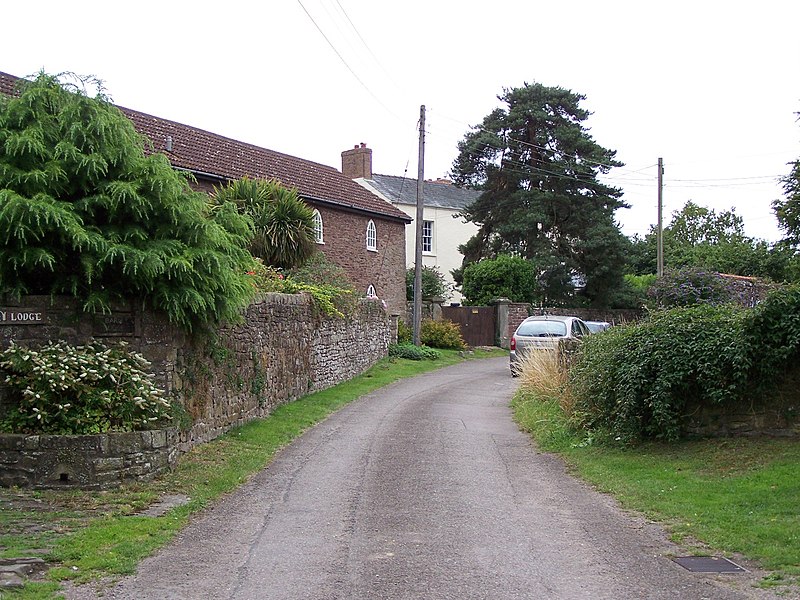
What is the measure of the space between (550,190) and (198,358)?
33714 millimetres

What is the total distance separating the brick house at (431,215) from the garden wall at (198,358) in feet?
94.8

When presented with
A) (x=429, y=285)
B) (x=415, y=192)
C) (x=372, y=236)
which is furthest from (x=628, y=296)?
(x=372, y=236)

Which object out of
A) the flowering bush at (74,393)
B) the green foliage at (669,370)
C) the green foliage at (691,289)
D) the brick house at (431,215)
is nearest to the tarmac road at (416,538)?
the green foliage at (669,370)

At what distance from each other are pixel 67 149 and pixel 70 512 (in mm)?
4415

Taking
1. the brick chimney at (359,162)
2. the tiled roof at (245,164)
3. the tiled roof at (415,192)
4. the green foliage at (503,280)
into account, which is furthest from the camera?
the tiled roof at (415,192)

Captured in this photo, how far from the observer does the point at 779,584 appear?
6.18m

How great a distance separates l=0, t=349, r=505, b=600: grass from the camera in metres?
6.64

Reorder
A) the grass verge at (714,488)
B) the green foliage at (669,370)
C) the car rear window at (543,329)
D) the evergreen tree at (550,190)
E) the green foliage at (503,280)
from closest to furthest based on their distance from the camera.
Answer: the grass verge at (714,488) < the green foliage at (669,370) < the car rear window at (543,329) < the green foliage at (503,280) < the evergreen tree at (550,190)

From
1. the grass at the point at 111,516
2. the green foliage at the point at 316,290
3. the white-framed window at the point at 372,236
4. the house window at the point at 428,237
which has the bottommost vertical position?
the grass at the point at 111,516

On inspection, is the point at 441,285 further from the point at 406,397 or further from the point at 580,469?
the point at 580,469

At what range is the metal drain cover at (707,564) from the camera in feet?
21.7

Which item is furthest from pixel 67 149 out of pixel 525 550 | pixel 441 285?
pixel 441 285

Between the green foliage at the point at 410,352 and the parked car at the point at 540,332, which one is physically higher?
the parked car at the point at 540,332

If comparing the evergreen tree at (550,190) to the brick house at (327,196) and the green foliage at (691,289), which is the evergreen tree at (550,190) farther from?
the green foliage at (691,289)
